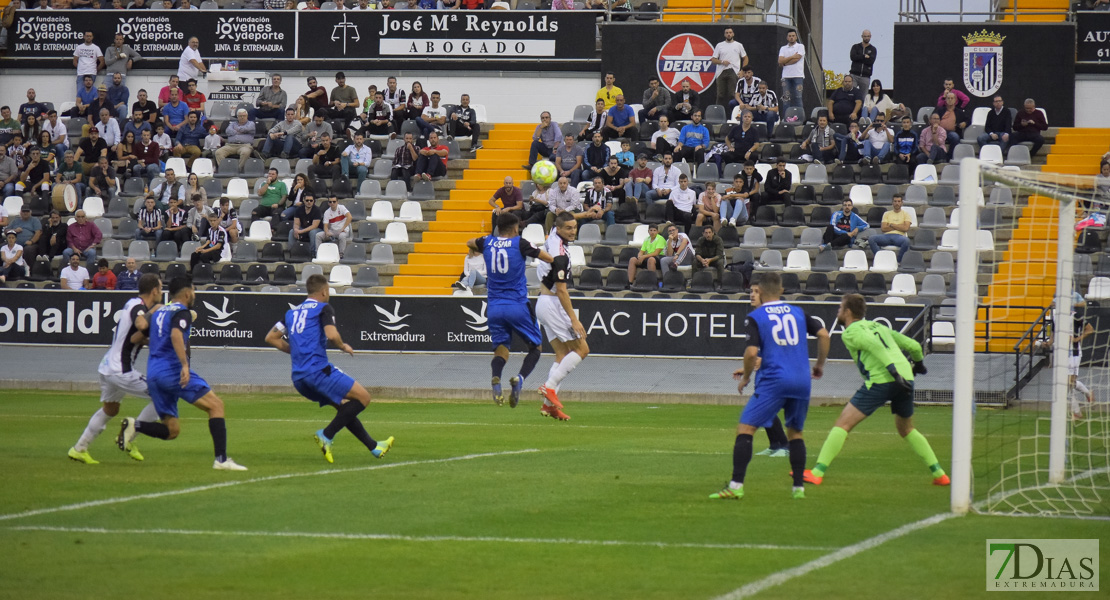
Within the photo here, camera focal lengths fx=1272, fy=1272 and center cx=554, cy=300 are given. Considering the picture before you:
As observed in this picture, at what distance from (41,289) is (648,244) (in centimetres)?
1240

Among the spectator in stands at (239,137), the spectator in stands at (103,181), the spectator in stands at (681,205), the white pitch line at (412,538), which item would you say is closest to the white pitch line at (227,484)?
the white pitch line at (412,538)

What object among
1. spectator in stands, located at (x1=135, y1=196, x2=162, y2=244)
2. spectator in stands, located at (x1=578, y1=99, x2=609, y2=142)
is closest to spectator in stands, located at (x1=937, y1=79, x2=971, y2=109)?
spectator in stands, located at (x1=578, y1=99, x2=609, y2=142)

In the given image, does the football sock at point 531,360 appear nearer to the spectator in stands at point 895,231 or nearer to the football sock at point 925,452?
the football sock at point 925,452

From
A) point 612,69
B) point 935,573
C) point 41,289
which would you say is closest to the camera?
point 935,573

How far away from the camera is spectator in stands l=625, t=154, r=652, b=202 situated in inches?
1105

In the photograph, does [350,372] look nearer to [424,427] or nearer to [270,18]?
[424,427]

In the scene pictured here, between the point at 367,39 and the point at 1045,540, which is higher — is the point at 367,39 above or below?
above

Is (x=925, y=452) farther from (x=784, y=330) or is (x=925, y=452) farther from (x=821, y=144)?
(x=821, y=144)

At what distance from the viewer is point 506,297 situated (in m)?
15.1

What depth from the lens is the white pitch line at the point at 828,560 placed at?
7066mm

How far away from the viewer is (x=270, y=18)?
116 feet

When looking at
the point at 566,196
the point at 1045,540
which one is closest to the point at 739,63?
the point at 566,196

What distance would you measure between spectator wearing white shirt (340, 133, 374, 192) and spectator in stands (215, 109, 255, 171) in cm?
312

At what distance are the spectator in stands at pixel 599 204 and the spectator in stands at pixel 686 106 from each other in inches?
130
